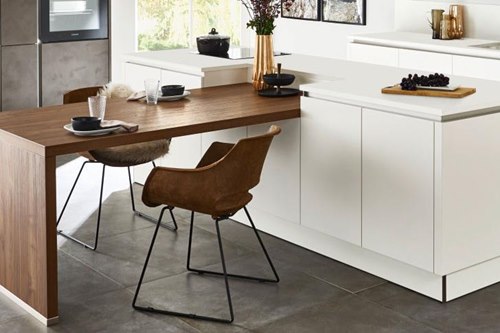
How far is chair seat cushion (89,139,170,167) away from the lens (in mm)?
4867

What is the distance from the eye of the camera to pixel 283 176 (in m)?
4.81

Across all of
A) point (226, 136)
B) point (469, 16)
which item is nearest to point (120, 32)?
point (469, 16)

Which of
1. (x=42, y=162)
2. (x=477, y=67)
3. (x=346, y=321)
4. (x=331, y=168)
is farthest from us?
(x=477, y=67)

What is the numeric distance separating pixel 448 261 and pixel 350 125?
2.54 ft

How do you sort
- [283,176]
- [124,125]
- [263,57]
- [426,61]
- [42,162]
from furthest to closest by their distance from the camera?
[426,61] < [263,57] < [283,176] < [124,125] < [42,162]

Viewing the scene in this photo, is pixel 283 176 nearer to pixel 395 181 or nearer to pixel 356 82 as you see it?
pixel 356 82

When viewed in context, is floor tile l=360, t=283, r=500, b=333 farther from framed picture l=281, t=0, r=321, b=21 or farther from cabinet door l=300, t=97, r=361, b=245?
framed picture l=281, t=0, r=321, b=21

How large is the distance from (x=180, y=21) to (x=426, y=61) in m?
3.13

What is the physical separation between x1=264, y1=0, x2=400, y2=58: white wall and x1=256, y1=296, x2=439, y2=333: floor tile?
14.7 ft

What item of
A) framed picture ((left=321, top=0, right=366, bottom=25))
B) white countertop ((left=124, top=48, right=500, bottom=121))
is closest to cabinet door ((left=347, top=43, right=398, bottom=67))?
framed picture ((left=321, top=0, right=366, bottom=25))

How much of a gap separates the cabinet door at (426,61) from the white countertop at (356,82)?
1.52 meters

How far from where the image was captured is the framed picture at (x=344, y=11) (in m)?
8.32

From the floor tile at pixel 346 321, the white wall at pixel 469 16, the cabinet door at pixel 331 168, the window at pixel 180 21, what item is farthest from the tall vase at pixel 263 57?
the window at pixel 180 21

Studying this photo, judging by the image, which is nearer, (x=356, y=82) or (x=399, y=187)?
(x=399, y=187)
